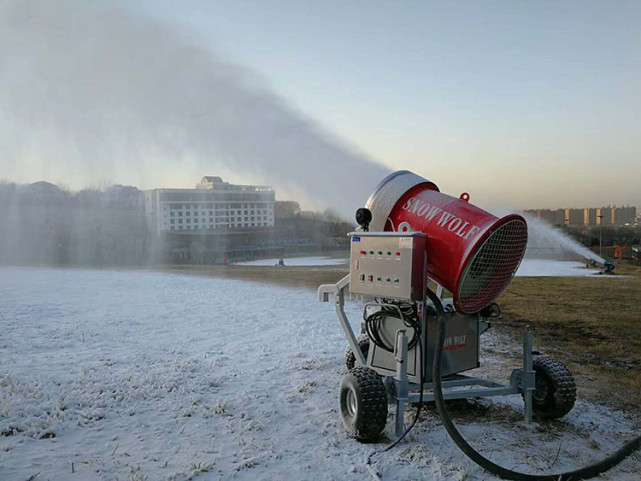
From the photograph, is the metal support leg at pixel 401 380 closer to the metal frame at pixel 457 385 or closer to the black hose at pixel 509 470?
the metal frame at pixel 457 385

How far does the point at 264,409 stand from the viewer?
5000 millimetres

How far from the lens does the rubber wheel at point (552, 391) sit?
450cm

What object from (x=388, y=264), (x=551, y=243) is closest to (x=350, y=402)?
(x=388, y=264)

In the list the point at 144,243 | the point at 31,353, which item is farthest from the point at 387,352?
the point at 144,243

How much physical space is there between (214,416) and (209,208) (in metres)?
31.9

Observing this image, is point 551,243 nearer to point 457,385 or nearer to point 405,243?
point 457,385

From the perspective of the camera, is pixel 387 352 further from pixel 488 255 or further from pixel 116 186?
pixel 116 186

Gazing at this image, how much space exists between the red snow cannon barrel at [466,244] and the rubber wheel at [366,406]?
1.03m

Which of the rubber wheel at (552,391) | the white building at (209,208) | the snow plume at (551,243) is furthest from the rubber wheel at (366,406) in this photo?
the white building at (209,208)

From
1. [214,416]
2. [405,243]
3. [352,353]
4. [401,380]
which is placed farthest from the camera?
[352,353]

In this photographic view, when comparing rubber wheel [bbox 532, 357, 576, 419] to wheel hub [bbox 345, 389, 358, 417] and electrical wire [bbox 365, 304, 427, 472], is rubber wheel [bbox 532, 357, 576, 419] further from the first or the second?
wheel hub [bbox 345, 389, 358, 417]

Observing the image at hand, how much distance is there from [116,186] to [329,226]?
1762 cm

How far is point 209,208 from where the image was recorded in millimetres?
35562

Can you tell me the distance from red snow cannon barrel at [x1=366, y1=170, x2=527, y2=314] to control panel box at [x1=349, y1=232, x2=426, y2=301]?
0.72 feet
